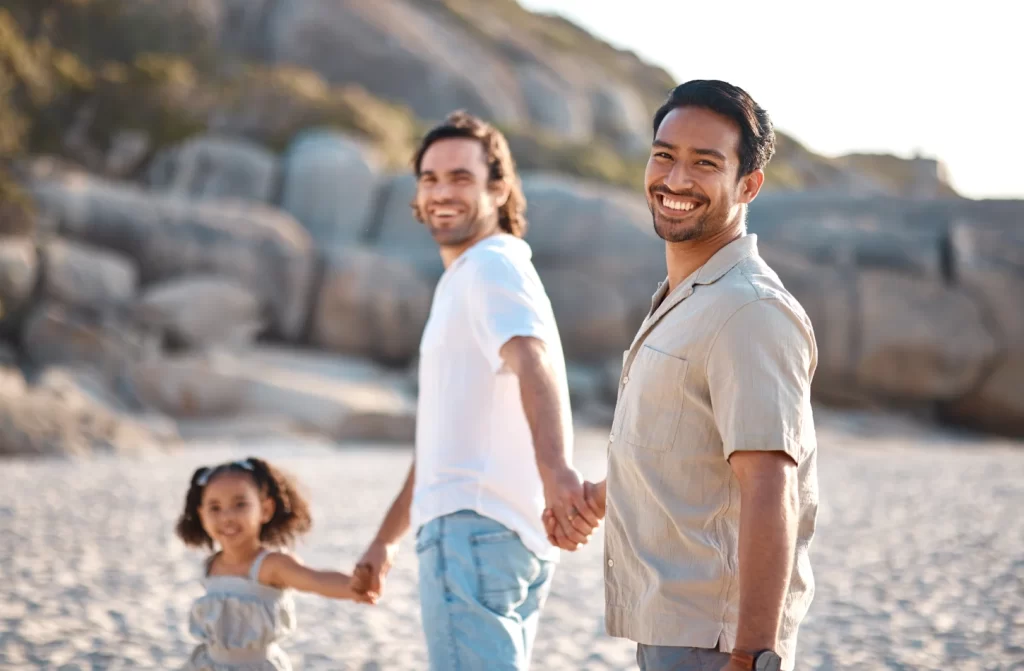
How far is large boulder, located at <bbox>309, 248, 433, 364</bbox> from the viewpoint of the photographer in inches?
898

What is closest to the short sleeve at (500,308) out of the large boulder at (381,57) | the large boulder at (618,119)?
the large boulder at (381,57)

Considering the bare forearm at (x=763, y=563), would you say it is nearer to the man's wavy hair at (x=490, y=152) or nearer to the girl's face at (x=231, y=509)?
the man's wavy hair at (x=490, y=152)

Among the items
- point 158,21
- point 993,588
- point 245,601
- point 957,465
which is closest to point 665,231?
point 245,601

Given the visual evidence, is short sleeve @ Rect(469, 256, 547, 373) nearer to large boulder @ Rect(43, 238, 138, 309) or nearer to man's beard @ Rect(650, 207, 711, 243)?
man's beard @ Rect(650, 207, 711, 243)

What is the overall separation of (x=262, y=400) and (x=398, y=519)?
15009 mm

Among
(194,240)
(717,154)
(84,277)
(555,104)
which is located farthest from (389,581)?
(555,104)

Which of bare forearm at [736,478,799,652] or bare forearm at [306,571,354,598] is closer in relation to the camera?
bare forearm at [736,478,799,652]

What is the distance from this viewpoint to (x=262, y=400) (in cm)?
1798

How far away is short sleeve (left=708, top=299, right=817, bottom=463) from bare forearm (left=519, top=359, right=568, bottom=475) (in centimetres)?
71

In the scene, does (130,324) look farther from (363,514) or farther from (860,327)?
(860,327)

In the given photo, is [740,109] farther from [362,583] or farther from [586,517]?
[362,583]

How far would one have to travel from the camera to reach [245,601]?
10.9ft

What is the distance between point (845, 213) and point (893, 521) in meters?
14.4

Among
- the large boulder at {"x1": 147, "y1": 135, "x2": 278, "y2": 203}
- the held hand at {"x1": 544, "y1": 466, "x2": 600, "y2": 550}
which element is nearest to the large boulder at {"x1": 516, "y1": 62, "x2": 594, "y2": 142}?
the large boulder at {"x1": 147, "y1": 135, "x2": 278, "y2": 203}
